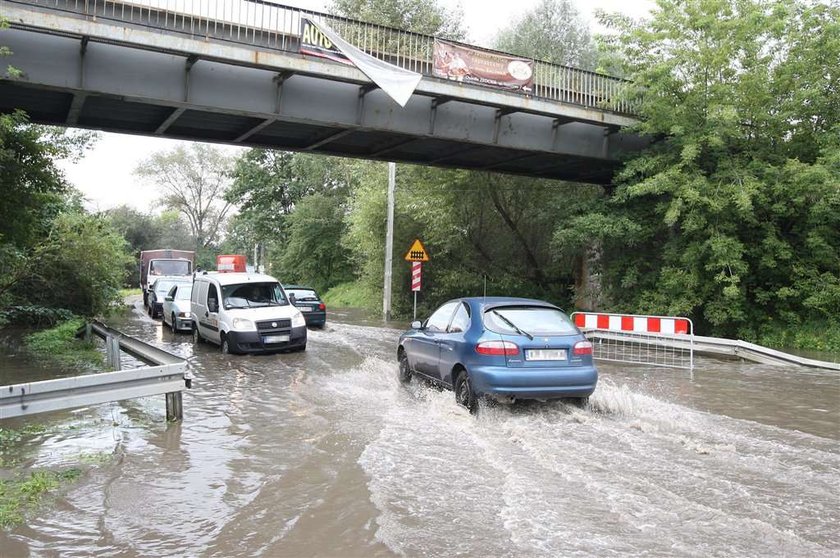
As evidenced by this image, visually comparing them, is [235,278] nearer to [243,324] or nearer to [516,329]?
[243,324]

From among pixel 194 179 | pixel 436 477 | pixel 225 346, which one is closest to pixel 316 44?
pixel 225 346

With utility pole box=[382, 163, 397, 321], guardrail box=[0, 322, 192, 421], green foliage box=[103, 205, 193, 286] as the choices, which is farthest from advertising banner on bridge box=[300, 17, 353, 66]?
green foliage box=[103, 205, 193, 286]

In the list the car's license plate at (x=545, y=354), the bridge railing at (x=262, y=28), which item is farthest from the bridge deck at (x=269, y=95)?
the car's license plate at (x=545, y=354)

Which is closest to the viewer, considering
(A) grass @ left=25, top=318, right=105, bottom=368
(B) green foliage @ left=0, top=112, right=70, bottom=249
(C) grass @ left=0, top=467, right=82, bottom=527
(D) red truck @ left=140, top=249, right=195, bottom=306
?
(C) grass @ left=0, top=467, right=82, bottom=527

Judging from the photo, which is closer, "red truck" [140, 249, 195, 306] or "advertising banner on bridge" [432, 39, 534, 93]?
"advertising banner on bridge" [432, 39, 534, 93]

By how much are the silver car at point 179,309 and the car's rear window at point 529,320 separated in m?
12.7

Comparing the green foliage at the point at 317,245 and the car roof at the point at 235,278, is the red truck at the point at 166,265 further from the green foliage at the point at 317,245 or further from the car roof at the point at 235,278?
the car roof at the point at 235,278

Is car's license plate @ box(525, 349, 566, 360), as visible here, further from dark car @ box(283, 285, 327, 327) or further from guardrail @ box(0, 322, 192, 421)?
dark car @ box(283, 285, 327, 327)

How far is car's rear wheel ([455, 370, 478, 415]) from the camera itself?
321 inches

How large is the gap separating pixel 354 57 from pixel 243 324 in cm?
652

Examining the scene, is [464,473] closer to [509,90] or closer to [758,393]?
[758,393]

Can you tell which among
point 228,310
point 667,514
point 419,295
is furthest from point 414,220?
point 667,514

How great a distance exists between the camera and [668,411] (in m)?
8.79

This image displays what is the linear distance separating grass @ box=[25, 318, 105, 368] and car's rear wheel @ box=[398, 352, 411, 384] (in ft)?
18.3
